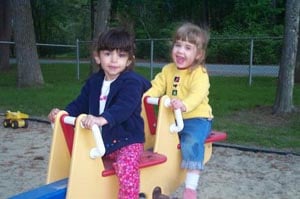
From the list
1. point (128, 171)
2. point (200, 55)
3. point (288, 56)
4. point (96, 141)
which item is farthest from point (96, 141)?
point (288, 56)

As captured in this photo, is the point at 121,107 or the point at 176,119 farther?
the point at 176,119

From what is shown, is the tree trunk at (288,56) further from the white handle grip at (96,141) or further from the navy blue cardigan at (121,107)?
the white handle grip at (96,141)

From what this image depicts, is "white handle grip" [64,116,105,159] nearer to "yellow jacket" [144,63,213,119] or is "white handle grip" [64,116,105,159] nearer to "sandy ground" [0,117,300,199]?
"yellow jacket" [144,63,213,119]

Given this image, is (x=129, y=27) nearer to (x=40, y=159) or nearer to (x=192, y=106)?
(x=192, y=106)

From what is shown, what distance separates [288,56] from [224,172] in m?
3.48

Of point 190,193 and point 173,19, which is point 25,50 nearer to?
point 190,193

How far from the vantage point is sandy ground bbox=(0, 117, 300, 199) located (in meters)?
4.21

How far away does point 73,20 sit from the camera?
39.8m

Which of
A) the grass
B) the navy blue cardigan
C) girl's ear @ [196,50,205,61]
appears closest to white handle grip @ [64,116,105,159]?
the navy blue cardigan

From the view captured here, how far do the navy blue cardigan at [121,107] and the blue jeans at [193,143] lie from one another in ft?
1.49

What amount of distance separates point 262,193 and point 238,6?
26.8 metres

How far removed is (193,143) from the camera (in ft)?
10.8

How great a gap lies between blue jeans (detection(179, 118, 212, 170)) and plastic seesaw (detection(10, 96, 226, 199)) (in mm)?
64

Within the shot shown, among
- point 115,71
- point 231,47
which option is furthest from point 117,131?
point 231,47
